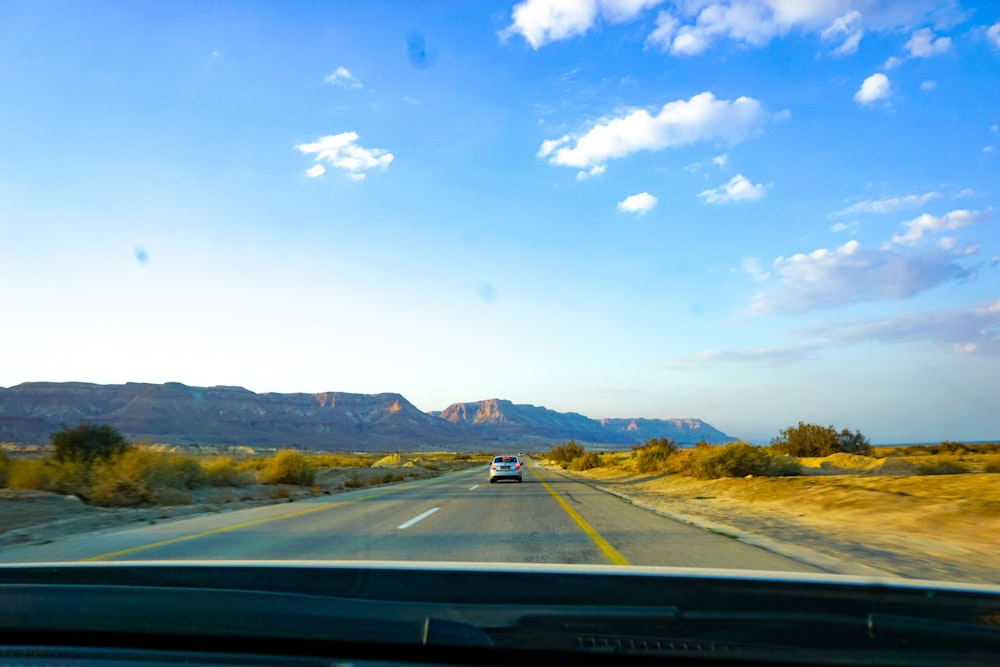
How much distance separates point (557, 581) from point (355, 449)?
165 metres

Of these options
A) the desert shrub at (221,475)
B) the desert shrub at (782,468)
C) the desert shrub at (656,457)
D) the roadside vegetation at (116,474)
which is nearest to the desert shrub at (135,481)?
the roadside vegetation at (116,474)

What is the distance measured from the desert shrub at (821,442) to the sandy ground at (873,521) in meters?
23.8

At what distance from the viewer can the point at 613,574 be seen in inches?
137

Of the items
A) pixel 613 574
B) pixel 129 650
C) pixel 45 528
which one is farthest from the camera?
pixel 45 528

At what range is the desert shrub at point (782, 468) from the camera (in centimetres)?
2749

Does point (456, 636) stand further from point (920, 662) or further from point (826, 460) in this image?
point (826, 460)

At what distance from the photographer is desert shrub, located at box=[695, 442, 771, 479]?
2773 cm

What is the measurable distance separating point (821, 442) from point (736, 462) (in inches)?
735

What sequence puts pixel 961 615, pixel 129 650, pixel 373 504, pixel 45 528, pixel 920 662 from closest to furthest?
pixel 920 662 → pixel 961 615 → pixel 129 650 → pixel 45 528 → pixel 373 504

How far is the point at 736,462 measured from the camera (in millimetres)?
28250

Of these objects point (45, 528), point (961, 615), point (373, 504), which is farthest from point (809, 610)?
point (373, 504)

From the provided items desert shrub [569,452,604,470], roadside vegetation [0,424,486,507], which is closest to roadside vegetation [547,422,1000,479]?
desert shrub [569,452,604,470]

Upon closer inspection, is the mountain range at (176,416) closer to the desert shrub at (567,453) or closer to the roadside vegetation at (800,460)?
the desert shrub at (567,453)

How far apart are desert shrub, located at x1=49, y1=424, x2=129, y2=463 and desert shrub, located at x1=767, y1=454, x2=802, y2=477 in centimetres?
2552
